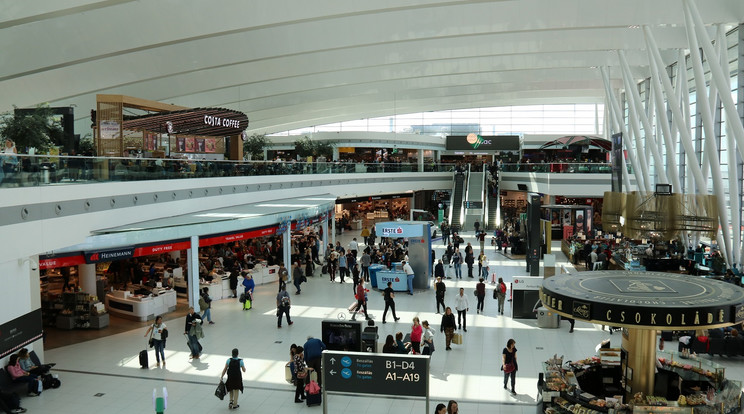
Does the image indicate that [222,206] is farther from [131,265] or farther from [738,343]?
[738,343]

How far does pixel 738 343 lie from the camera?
1302 centimetres

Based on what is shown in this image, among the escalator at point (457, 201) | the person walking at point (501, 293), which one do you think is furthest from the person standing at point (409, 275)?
the escalator at point (457, 201)

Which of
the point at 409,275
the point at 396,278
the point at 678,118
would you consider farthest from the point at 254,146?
the point at 678,118

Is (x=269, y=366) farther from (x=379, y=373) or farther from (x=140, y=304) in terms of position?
(x=140, y=304)

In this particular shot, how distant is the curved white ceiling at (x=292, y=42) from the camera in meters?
18.7

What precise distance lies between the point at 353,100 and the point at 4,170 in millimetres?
31314

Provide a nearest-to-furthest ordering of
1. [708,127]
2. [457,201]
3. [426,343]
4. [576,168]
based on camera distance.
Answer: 1. [426,343]
2. [708,127]
3. [576,168]
4. [457,201]

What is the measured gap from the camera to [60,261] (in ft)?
43.4

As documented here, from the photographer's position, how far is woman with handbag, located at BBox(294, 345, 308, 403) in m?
10.6

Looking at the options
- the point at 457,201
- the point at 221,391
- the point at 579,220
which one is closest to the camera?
the point at 221,391

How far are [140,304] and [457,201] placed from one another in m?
27.2

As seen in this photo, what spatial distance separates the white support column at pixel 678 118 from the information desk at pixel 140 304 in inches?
648

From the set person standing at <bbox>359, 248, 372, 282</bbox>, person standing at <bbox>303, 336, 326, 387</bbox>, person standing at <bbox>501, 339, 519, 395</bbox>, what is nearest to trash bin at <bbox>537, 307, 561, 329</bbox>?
person standing at <bbox>501, 339, 519, 395</bbox>

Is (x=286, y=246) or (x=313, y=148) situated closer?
(x=286, y=246)
